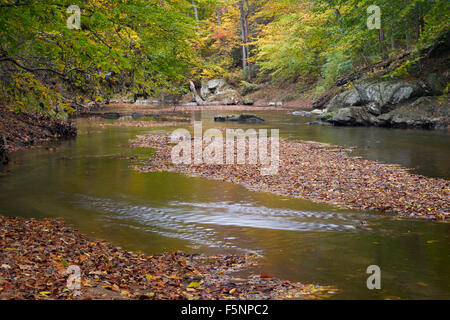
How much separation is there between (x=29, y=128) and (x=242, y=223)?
1406 centimetres

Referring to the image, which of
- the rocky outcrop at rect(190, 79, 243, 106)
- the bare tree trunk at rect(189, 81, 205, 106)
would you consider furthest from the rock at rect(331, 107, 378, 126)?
the bare tree trunk at rect(189, 81, 205, 106)

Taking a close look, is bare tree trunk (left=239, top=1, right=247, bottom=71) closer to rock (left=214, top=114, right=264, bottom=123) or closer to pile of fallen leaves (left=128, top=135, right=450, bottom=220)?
rock (left=214, top=114, right=264, bottom=123)

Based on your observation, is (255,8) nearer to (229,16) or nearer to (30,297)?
(229,16)

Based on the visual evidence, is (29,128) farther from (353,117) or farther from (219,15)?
(219,15)

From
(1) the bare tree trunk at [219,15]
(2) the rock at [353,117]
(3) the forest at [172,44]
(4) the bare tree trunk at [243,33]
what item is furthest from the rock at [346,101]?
(1) the bare tree trunk at [219,15]

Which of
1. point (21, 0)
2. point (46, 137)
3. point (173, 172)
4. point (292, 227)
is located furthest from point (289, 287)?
point (46, 137)

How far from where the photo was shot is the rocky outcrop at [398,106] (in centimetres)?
2105

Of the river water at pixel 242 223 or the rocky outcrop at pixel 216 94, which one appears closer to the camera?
the river water at pixel 242 223

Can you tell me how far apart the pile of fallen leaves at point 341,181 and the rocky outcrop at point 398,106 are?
352 inches

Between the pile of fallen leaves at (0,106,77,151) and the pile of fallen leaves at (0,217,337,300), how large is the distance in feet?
36.2

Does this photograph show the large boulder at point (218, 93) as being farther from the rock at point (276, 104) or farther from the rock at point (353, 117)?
the rock at point (353, 117)

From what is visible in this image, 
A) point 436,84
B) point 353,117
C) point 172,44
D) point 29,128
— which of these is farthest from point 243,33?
point 172,44

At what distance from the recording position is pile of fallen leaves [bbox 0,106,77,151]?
15.8 m
